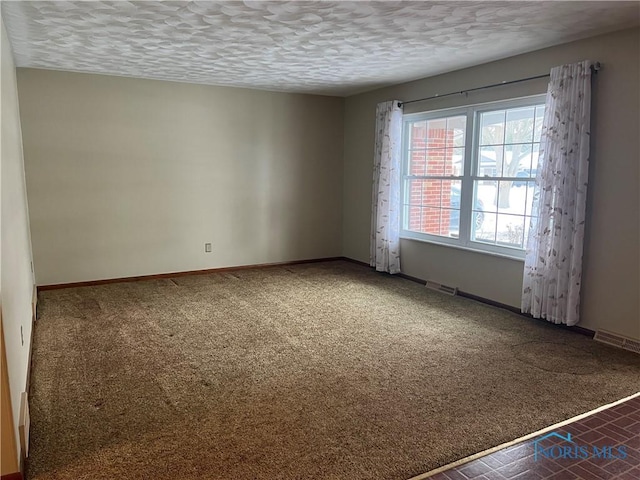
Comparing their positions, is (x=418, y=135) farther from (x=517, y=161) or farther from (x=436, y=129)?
(x=517, y=161)

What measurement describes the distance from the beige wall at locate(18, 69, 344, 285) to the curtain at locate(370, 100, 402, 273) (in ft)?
3.58

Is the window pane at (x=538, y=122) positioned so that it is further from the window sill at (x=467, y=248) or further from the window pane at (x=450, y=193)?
the window sill at (x=467, y=248)

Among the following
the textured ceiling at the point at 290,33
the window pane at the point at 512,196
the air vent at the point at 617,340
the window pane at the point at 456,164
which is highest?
A: the textured ceiling at the point at 290,33

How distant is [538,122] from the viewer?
4.29 m

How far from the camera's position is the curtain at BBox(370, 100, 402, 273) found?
18.6 feet

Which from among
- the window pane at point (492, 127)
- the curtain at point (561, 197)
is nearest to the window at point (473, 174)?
the window pane at point (492, 127)

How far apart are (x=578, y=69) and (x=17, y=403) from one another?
Answer: 4319 mm

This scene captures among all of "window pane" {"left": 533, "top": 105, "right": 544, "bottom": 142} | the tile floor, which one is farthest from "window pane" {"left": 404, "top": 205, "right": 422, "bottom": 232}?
the tile floor

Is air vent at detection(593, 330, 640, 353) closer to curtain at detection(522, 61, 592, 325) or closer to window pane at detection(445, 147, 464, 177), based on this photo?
curtain at detection(522, 61, 592, 325)

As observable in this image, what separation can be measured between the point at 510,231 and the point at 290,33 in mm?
2758

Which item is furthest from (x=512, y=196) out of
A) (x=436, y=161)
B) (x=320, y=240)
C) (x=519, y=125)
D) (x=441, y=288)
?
(x=320, y=240)

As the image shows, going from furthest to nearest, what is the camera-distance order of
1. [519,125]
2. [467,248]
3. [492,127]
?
[467,248] → [492,127] → [519,125]

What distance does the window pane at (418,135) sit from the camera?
18.3 feet

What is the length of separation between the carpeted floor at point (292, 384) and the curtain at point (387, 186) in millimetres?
1090
